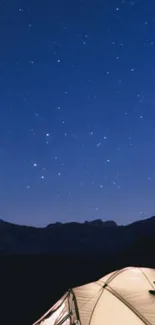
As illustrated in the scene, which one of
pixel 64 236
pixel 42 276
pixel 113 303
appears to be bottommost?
pixel 42 276

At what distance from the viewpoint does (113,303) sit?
8109 mm

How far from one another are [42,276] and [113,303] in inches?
1853

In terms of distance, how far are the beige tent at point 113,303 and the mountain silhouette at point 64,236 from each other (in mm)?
100830

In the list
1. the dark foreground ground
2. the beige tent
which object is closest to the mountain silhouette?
the dark foreground ground

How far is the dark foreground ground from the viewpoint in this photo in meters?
40.8

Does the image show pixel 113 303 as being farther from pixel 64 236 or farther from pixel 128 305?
pixel 64 236

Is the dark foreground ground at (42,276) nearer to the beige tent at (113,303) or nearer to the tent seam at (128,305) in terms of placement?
the beige tent at (113,303)

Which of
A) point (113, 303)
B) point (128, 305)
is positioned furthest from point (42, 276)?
point (128, 305)

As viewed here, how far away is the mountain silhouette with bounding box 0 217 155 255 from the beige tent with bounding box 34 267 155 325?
100830mm

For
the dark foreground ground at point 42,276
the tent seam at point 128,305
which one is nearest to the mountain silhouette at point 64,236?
the dark foreground ground at point 42,276

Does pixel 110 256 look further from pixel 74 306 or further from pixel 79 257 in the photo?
pixel 74 306

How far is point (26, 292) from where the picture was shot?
151ft

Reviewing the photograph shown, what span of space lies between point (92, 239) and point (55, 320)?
117938 millimetres

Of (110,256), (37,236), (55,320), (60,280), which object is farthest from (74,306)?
(37,236)
